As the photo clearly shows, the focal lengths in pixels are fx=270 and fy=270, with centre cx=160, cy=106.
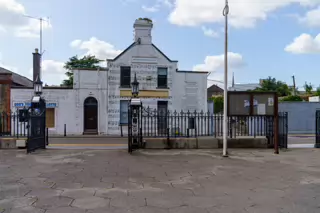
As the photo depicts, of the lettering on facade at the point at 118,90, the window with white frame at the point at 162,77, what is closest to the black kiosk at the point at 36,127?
the lettering on facade at the point at 118,90

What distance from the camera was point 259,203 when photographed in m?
5.19

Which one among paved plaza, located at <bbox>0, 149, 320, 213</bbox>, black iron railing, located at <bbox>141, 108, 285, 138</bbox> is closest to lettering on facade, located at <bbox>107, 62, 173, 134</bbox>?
black iron railing, located at <bbox>141, 108, 285, 138</bbox>

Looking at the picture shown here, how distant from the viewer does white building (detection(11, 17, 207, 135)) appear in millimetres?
23438

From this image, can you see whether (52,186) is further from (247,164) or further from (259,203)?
(247,164)

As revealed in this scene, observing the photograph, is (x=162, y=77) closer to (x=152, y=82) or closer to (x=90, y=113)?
(x=152, y=82)

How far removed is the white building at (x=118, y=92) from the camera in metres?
23.4

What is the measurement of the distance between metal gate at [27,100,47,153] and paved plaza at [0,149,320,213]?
854 mm

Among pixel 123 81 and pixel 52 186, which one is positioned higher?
pixel 123 81

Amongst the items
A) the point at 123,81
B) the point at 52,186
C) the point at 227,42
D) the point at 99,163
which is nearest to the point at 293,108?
the point at 123,81

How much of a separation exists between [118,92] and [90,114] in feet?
10.4

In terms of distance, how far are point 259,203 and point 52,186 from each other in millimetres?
4463

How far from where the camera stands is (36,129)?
1149 cm

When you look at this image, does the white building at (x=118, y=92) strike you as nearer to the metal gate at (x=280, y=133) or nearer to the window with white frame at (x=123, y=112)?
the window with white frame at (x=123, y=112)

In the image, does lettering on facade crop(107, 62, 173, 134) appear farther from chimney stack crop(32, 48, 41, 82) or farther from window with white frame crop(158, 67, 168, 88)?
chimney stack crop(32, 48, 41, 82)
